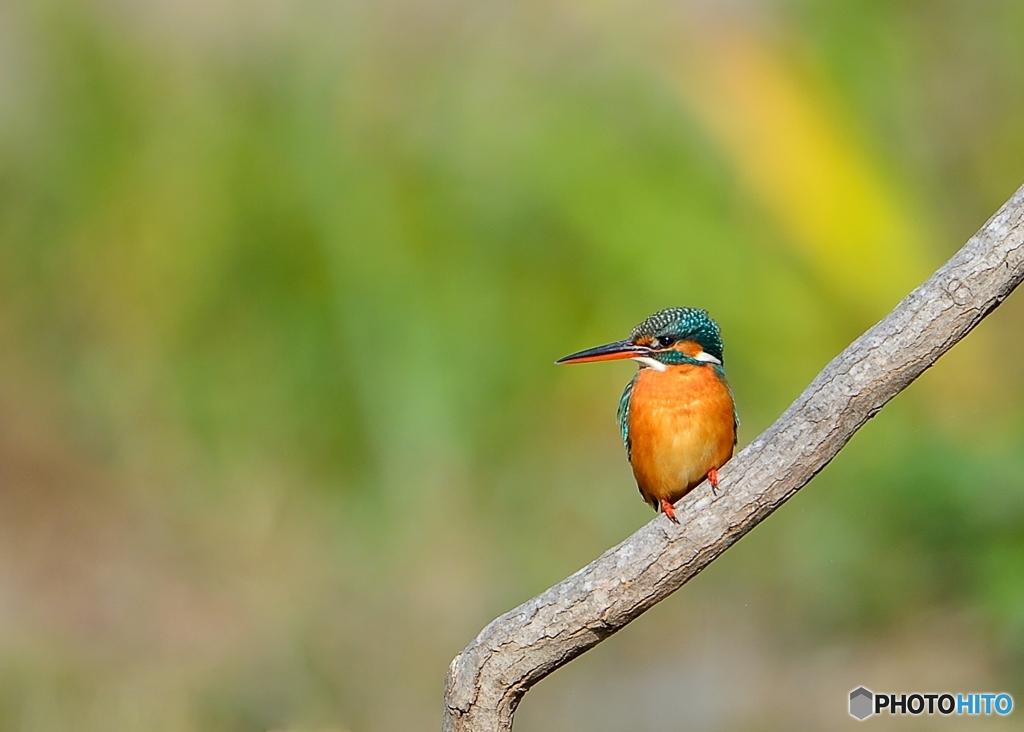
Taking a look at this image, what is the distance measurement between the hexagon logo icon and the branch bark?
9.08ft

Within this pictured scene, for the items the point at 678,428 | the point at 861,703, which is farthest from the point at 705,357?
the point at 861,703

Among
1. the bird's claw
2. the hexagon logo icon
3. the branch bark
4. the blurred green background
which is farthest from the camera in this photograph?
the blurred green background

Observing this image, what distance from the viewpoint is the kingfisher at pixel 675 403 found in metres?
2.55

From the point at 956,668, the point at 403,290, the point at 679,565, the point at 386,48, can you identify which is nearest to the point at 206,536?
the point at 403,290

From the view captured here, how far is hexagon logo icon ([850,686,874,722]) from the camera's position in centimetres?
457

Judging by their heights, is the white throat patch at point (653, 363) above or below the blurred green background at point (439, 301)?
below

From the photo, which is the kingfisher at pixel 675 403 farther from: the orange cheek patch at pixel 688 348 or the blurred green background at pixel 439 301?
the blurred green background at pixel 439 301

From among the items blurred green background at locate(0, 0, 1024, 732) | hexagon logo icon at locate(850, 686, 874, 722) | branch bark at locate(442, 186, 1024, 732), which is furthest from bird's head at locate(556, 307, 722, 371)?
blurred green background at locate(0, 0, 1024, 732)

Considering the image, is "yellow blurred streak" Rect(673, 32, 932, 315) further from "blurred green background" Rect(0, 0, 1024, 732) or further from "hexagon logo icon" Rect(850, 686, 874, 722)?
"hexagon logo icon" Rect(850, 686, 874, 722)

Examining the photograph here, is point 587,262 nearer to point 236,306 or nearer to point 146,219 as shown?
point 236,306

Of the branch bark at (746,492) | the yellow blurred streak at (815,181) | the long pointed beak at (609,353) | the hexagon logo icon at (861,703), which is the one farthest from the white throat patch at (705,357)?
the yellow blurred streak at (815,181)

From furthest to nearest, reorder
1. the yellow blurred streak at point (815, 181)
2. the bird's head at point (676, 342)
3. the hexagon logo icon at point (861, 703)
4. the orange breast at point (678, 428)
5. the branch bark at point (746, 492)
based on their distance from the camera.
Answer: the yellow blurred streak at point (815, 181), the hexagon logo icon at point (861, 703), the bird's head at point (676, 342), the orange breast at point (678, 428), the branch bark at point (746, 492)

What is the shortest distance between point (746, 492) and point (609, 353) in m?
0.64

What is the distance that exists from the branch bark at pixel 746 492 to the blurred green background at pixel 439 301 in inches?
124
